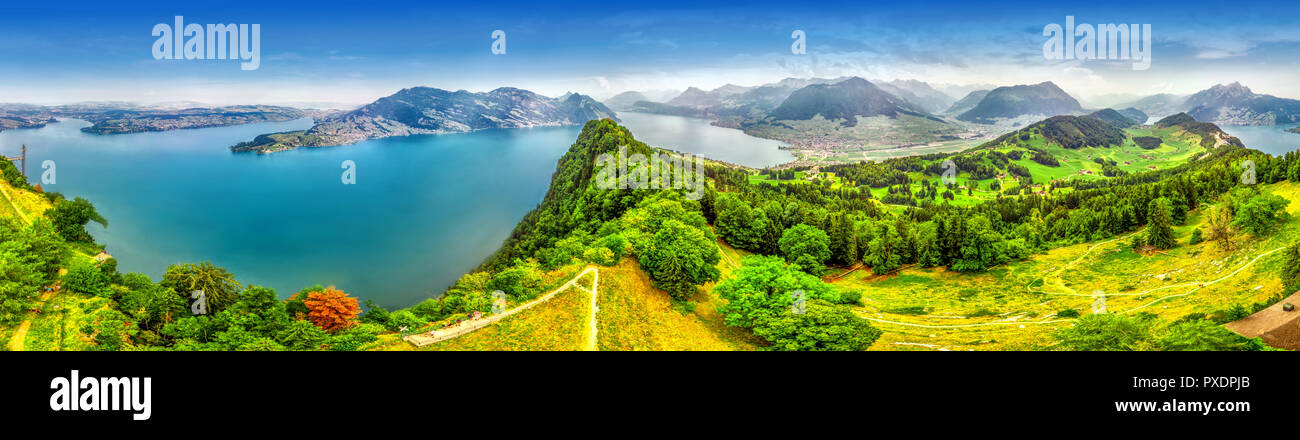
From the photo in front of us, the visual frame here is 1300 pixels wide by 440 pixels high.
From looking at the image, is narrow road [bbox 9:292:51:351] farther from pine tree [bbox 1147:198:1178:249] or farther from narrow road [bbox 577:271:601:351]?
pine tree [bbox 1147:198:1178:249]

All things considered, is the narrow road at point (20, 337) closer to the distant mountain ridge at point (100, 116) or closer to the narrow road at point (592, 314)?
the narrow road at point (592, 314)

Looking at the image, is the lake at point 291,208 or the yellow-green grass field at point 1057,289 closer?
the yellow-green grass field at point 1057,289

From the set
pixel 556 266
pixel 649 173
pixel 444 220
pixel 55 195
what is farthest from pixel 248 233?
pixel 556 266

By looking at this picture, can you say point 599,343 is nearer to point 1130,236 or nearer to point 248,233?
point 1130,236

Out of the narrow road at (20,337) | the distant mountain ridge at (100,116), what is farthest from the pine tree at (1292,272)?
the distant mountain ridge at (100,116)

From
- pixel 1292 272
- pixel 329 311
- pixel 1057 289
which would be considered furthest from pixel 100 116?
pixel 1292 272

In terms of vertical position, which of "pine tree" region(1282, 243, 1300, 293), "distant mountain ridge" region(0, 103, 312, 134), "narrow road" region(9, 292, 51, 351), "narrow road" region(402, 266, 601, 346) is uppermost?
"distant mountain ridge" region(0, 103, 312, 134)

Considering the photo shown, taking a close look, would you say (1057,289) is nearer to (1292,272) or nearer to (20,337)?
(1292,272)

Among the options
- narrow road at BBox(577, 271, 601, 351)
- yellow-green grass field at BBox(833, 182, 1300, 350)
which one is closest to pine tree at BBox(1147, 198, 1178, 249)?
yellow-green grass field at BBox(833, 182, 1300, 350)

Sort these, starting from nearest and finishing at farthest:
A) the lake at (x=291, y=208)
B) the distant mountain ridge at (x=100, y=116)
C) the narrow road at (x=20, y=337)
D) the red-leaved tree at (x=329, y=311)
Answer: the narrow road at (x=20, y=337), the red-leaved tree at (x=329, y=311), the lake at (x=291, y=208), the distant mountain ridge at (x=100, y=116)

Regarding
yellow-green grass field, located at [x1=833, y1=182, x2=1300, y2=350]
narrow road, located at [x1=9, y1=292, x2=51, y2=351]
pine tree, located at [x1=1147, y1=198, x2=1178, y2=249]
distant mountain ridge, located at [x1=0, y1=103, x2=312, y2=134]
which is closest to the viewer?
narrow road, located at [x1=9, y1=292, x2=51, y2=351]
